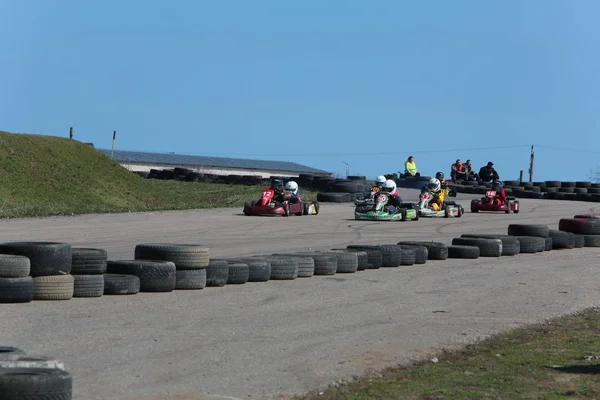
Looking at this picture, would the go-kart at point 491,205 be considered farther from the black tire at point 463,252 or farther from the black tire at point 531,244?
the black tire at point 463,252

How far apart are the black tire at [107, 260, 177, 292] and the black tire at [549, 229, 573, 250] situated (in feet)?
30.8

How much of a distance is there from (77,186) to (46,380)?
25307 millimetres

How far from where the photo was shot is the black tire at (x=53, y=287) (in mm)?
9961

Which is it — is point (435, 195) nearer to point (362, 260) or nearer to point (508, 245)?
point (508, 245)

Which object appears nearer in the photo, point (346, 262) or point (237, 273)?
point (237, 273)

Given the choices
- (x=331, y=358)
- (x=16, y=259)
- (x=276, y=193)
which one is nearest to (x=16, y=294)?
(x=16, y=259)

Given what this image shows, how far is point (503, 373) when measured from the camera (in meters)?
7.65

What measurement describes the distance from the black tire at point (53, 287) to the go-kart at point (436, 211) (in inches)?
669

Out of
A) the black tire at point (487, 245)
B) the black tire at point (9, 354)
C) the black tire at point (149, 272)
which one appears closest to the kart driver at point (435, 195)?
the black tire at point (487, 245)

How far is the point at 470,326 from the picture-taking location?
996 cm

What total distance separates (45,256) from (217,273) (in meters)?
2.26

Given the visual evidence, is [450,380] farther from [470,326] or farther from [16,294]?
[16,294]

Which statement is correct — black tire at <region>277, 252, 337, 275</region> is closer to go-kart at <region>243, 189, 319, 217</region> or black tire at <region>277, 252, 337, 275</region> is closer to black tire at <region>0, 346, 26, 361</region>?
black tire at <region>0, 346, 26, 361</region>

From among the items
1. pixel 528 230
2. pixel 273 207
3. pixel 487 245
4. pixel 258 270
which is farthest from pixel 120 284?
pixel 273 207
